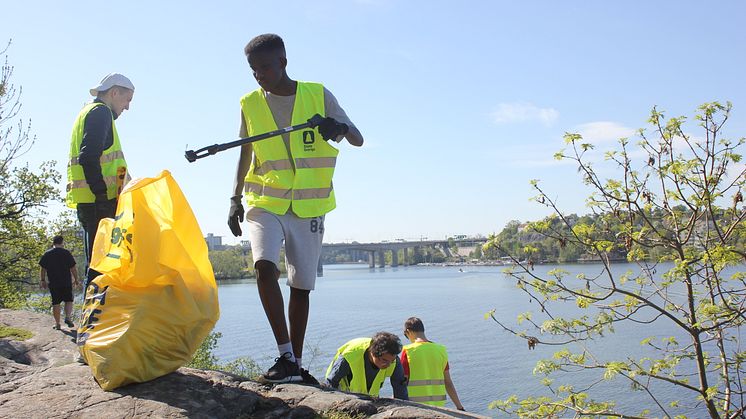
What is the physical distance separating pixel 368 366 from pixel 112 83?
2.85 meters

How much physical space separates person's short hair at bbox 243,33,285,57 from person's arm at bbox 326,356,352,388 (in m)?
2.34

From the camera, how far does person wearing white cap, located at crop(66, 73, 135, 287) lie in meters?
4.90

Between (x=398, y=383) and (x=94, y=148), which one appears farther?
(x=398, y=383)

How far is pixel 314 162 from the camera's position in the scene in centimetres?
436

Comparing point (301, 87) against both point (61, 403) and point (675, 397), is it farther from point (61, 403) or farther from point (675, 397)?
point (675, 397)

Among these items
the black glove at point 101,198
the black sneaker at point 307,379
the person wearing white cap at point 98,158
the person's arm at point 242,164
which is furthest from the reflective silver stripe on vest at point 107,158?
the black sneaker at point 307,379

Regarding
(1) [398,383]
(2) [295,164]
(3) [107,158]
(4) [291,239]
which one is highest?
(3) [107,158]

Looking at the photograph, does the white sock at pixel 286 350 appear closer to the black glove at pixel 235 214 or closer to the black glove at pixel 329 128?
the black glove at pixel 235 214

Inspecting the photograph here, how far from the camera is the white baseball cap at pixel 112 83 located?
513cm

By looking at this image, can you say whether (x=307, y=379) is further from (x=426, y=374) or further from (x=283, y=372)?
(x=426, y=374)

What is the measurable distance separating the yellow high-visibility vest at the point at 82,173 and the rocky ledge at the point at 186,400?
1.35m

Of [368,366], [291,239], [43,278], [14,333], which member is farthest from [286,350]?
[43,278]

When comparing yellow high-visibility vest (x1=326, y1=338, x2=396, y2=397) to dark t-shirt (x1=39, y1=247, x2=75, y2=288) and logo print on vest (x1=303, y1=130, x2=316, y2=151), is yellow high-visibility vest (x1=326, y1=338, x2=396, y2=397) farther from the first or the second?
dark t-shirt (x1=39, y1=247, x2=75, y2=288)

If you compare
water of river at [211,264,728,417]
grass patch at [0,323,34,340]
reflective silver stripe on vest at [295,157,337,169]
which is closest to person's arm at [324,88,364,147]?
reflective silver stripe on vest at [295,157,337,169]
